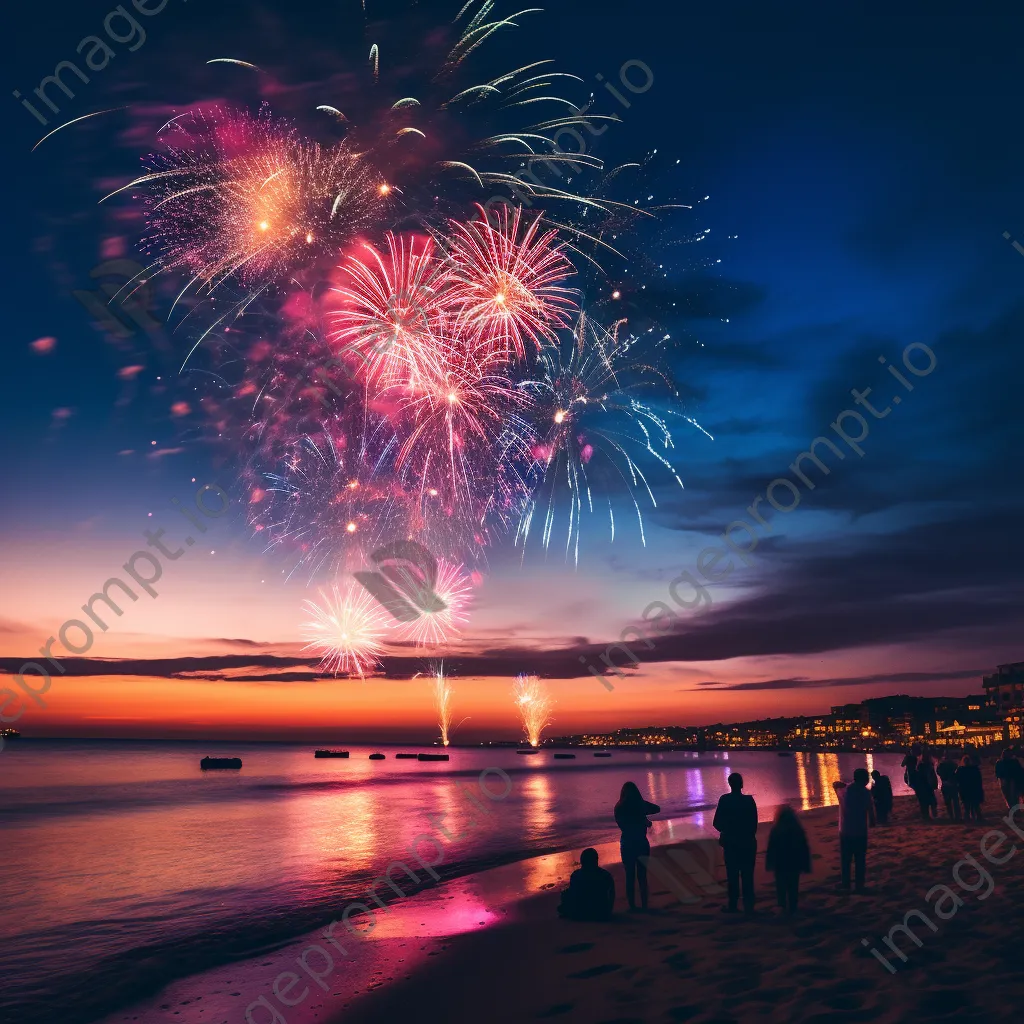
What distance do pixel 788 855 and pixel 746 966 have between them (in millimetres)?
2668

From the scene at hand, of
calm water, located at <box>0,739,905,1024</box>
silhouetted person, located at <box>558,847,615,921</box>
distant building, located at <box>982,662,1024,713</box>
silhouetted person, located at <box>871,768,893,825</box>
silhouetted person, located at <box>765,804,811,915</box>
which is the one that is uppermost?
silhouetted person, located at <box>765,804,811,915</box>

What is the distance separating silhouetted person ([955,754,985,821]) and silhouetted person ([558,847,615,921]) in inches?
515

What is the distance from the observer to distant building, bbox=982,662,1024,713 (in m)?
180

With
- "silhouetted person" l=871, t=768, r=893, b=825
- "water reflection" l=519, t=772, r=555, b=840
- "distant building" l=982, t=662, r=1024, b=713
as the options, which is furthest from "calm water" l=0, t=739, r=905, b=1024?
"distant building" l=982, t=662, r=1024, b=713

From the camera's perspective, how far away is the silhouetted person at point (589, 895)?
12711 millimetres

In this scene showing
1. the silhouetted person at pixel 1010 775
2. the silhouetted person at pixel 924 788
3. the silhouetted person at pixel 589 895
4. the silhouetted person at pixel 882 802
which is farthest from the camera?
the silhouetted person at pixel 882 802

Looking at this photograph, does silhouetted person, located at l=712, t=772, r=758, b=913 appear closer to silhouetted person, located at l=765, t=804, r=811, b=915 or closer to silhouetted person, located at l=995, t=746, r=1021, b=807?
silhouetted person, located at l=765, t=804, r=811, b=915

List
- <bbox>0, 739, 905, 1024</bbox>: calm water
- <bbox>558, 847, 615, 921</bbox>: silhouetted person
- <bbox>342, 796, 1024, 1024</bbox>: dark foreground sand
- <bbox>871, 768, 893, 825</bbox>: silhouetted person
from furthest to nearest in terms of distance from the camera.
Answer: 1. <bbox>871, 768, 893, 825</bbox>: silhouetted person
2. <bbox>0, 739, 905, 1024</bbox>: calm water
3. <bbox>558, 847, 615, 921</bbox>: silhouetted person
4. <bbox>342, 796, 1024, 1024</bbox>: dark foreground sand

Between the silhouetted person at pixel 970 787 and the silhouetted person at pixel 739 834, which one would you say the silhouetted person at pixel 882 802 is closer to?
the silhouetted person at pixel 970 787

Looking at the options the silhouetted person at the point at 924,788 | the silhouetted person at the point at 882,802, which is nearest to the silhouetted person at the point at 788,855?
the silhouetted person at the point at 924,788

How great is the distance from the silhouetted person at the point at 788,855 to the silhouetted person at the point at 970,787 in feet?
40.0

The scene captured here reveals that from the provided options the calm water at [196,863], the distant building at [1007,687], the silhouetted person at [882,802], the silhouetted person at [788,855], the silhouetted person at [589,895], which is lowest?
the distant building at [1007,687]

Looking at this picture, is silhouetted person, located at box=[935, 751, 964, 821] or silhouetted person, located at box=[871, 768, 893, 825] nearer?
silhouetted person, located at box=[935, 751, 964, 821]

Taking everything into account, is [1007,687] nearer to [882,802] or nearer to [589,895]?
[882,802]
